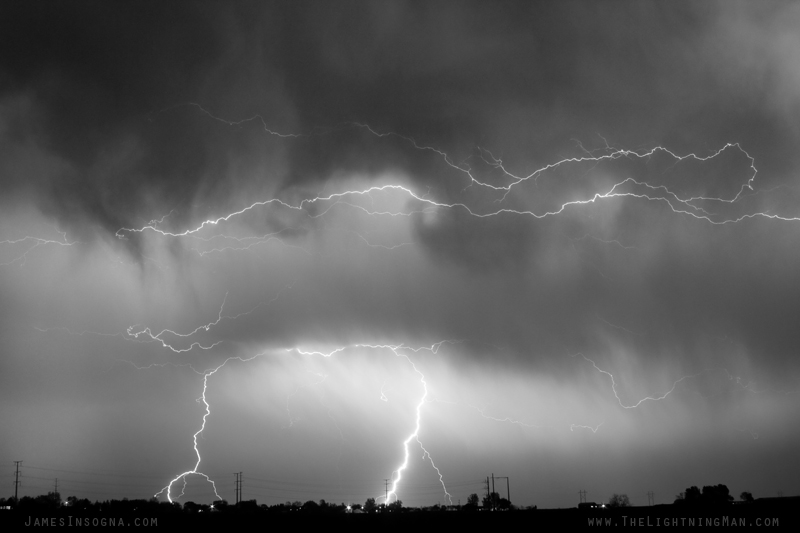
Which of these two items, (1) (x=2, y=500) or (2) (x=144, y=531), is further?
(1) (x=2, y=500)

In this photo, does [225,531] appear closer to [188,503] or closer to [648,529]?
[648,529]

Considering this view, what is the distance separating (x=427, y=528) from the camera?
3625 cm

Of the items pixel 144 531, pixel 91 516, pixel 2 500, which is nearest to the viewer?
pixel 144 531

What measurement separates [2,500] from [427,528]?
48.7m

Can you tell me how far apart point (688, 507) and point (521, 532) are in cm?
761

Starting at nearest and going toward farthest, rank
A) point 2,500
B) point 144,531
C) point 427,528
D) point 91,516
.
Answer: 1. point 144,531
2. point 91,516
3. point 427,528
4. point 2,500

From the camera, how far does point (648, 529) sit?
31828 mm

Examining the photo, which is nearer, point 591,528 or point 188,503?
point 591,528

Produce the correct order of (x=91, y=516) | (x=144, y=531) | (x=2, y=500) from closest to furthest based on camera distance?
(x=144, y=531), (x=91, y=516), (x=2, y=500)

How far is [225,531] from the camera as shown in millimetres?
34125

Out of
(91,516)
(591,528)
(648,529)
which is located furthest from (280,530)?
(648,529)

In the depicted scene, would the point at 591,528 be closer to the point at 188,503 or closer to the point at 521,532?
the point at 521,532

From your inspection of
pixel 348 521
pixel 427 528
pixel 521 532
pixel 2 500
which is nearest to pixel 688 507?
pixel 521 532

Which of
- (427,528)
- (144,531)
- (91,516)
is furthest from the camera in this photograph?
(427,528)
